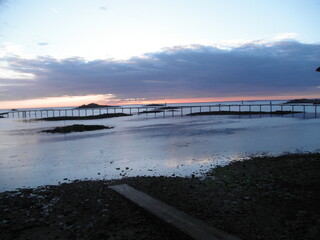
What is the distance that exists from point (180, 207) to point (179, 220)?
3.04ft

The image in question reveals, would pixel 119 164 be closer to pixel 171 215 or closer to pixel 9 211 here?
pixel 9 211

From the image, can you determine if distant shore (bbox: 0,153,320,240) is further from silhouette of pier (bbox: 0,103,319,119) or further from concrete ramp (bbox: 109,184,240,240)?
silhouette of pier (bbox: 0,103,319,119)

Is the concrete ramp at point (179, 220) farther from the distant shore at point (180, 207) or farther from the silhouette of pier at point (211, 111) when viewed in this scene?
the silhouette of pier at point (211, 111)

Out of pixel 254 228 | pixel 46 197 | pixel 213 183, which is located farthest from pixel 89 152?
pixel 254 228

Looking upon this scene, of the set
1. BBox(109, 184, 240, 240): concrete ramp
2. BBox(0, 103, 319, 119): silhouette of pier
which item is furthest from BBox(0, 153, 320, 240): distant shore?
BBox(0, 103, 319, 119): silhouette of pier

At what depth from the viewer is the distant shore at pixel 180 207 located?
459cm

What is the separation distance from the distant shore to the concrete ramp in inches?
7.8

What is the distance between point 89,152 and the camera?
15539mm

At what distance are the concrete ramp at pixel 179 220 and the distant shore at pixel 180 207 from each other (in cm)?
20

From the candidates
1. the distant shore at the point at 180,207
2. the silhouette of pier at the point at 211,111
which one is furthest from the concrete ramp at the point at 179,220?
the silhouette of pier at the point at 211,111

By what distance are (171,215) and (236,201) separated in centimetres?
193

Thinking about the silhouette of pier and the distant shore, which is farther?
the silhouette of pier

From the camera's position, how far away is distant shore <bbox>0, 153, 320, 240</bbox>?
15.0ft

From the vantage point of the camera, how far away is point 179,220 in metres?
4.65
